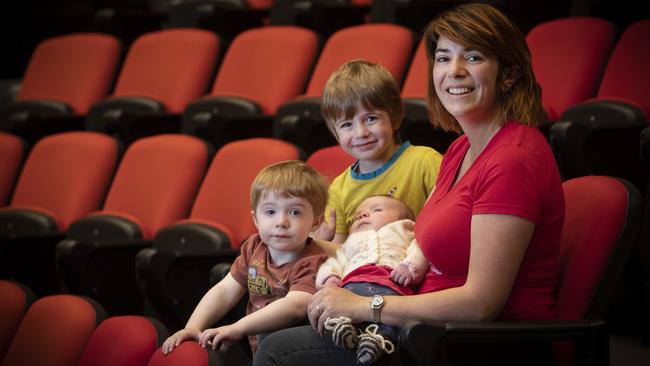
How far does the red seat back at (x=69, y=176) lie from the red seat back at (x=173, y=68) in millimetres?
173

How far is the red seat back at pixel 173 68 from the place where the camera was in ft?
5.58

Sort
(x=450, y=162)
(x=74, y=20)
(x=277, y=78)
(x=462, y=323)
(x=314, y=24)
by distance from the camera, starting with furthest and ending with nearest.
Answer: (x=74, y=20)
(x=314, y=24)
(x=277, y=78)
(x=450, y=162)
(x=462, y=323)

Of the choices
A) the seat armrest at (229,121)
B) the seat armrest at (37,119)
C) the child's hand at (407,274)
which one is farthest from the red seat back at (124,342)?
the seat armrest at (37,119)

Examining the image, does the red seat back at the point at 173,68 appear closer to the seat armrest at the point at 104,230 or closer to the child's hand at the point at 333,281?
the seat armrest at the point at 104,230

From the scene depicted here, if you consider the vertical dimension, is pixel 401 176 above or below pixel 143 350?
above

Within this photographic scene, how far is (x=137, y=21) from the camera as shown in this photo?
200 centimetres

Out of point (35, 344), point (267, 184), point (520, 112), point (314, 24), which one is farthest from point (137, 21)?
point (520, 112)

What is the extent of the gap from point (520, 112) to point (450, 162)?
0.08 metres

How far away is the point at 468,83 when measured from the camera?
0.77m

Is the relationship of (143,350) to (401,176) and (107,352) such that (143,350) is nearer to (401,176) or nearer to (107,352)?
(107,352)

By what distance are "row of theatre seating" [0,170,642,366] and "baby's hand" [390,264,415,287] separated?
81mm

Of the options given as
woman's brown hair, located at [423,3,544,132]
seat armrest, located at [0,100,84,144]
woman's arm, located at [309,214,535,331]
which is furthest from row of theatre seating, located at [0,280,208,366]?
seat armrest, located at [0,100,84,144]

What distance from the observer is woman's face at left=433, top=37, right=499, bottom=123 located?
763mm

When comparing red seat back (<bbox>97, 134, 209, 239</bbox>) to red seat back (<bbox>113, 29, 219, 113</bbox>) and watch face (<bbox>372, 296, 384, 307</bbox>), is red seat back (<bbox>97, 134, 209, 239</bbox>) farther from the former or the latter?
watch face (<bbox>372, 296, 384, 307</bbox>)
